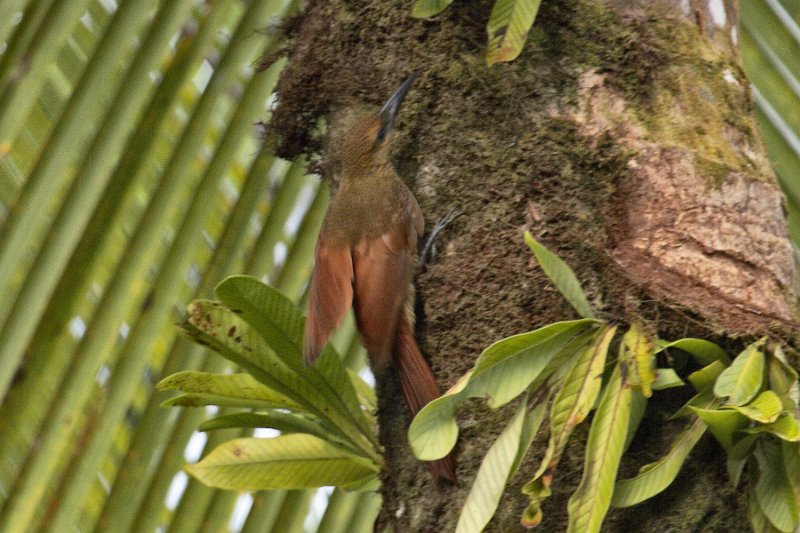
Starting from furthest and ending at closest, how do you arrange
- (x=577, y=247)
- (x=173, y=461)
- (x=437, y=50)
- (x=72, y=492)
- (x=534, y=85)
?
1. (x=173, y=461)
2. (x=72, y=492)
3. (x=437, y=50)
4. (x=534, y=85)
5. (x=577, y=247)

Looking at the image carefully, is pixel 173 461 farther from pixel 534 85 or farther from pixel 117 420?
pixel 534 85

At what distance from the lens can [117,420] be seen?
7.23ft

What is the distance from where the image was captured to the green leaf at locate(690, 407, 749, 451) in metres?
1.24

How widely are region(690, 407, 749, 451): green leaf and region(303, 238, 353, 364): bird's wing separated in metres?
0.68

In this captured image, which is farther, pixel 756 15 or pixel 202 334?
pixel 756 15

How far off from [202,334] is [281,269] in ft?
3.33

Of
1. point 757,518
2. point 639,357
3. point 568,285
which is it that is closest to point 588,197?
point 568,285

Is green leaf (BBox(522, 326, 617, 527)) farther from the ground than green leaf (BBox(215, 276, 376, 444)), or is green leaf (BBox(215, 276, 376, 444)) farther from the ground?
green leaf (BBox(522, 326, 617, 527))

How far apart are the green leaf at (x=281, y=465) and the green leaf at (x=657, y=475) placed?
58 cm

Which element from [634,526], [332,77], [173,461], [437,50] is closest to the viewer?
[634,526]

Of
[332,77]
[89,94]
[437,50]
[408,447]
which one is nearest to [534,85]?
[437,50]

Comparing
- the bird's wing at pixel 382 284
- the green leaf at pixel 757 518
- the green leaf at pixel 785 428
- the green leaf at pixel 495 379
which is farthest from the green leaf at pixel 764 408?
the bird's wing at pixel 382 284

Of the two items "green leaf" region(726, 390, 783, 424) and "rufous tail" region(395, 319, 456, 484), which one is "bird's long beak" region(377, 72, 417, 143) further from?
"green leaf" region(726, 390, 783, 424)

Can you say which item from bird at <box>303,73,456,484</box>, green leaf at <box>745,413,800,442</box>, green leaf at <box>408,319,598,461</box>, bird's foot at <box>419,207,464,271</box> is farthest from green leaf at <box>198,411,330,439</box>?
green leaf at <box>745,413,800,442</box>
